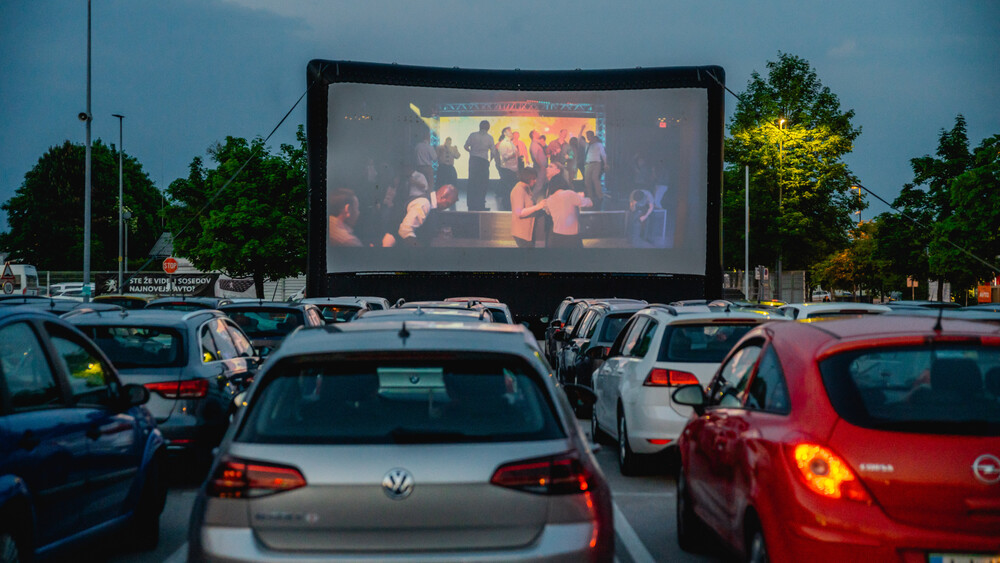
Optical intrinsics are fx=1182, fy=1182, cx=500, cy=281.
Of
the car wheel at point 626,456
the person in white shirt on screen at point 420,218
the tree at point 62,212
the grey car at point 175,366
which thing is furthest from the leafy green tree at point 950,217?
the tree at point 62,212

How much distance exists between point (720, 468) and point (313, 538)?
2465mm

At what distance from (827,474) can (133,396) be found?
3.79m

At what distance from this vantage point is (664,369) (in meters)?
9.93

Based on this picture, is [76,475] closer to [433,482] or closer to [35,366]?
[35,366]

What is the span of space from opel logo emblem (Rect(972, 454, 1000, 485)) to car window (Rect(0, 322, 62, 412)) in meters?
4.03

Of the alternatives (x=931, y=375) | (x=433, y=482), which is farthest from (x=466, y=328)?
(x=931, y=375)

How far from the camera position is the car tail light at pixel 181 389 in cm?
943

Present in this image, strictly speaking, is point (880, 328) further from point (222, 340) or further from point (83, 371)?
point (222, 340)

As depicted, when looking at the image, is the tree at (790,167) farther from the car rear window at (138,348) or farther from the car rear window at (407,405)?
the car rear window at (407,405)

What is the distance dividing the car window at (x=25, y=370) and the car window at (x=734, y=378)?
3.43 metres

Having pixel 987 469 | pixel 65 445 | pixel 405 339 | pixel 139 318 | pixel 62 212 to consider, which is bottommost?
pixel 65 445

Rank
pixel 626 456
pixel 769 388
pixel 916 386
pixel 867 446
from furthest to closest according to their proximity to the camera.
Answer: pixel 626 456
pixel 769 388
pixel 916 386
pixel 867 446

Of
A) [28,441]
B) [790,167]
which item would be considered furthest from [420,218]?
[790,167]

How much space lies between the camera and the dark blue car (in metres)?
5.09
